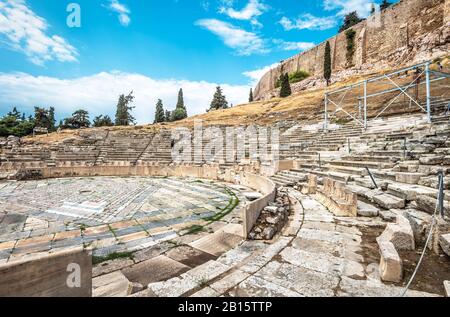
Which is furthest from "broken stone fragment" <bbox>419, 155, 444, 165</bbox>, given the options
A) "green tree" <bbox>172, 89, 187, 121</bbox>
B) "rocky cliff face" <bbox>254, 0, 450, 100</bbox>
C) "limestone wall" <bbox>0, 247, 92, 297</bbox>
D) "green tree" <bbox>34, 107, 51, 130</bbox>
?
"green tree" <bbox>34, 107, 51, 130</bbox>

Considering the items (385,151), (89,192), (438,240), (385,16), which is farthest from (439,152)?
(385,16)

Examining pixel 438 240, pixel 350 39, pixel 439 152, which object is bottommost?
pixel 438 240

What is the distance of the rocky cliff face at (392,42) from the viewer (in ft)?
115

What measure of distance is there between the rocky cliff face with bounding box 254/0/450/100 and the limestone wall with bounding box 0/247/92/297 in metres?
48.8

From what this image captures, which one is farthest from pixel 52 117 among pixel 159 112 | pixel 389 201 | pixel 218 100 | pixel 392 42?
pixel 392 42

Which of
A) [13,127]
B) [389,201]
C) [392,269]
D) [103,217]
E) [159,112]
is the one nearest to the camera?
[392,269]

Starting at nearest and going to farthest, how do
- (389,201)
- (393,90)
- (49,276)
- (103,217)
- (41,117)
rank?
(49,276), (389,201), (103,217), (393,90), (41,117)

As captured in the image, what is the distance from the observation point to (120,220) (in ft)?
19.0

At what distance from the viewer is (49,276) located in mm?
2125

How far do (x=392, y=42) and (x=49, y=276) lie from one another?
58.4 m

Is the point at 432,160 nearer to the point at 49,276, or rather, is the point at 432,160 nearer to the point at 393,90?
the point at 49,276
